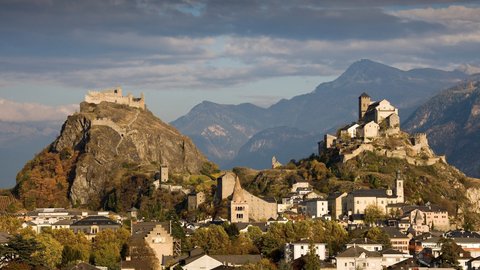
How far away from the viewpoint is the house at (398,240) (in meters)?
111

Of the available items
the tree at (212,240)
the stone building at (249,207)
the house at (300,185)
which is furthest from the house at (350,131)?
the tree at (212,240)

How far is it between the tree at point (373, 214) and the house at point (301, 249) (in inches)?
971

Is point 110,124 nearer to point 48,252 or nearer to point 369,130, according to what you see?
point 369,130

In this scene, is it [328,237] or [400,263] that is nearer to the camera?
[400,263]

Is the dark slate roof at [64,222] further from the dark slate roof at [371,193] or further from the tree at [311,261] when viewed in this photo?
the tree at [311,261]

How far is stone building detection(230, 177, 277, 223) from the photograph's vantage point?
130375mm

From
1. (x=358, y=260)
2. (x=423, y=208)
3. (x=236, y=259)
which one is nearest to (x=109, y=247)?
(x=236, y=259)

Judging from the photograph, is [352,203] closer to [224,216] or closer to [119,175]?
[224,216]

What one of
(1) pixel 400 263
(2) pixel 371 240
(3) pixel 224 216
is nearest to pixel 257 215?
(3) pixel 224 216

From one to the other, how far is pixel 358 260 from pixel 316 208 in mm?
35897

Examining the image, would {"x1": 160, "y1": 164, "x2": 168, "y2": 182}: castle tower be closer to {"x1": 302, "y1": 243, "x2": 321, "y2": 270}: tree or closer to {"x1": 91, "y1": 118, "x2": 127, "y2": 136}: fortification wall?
{"x1": 91, "y1": 118, "x2": 127, "y2": 136}: fortification wall

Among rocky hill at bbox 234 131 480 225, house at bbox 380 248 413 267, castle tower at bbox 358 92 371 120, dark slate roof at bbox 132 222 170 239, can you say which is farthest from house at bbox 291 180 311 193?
house at bbox 380 248 413 267

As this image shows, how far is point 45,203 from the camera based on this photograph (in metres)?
158

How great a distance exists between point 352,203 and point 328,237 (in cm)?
2289
